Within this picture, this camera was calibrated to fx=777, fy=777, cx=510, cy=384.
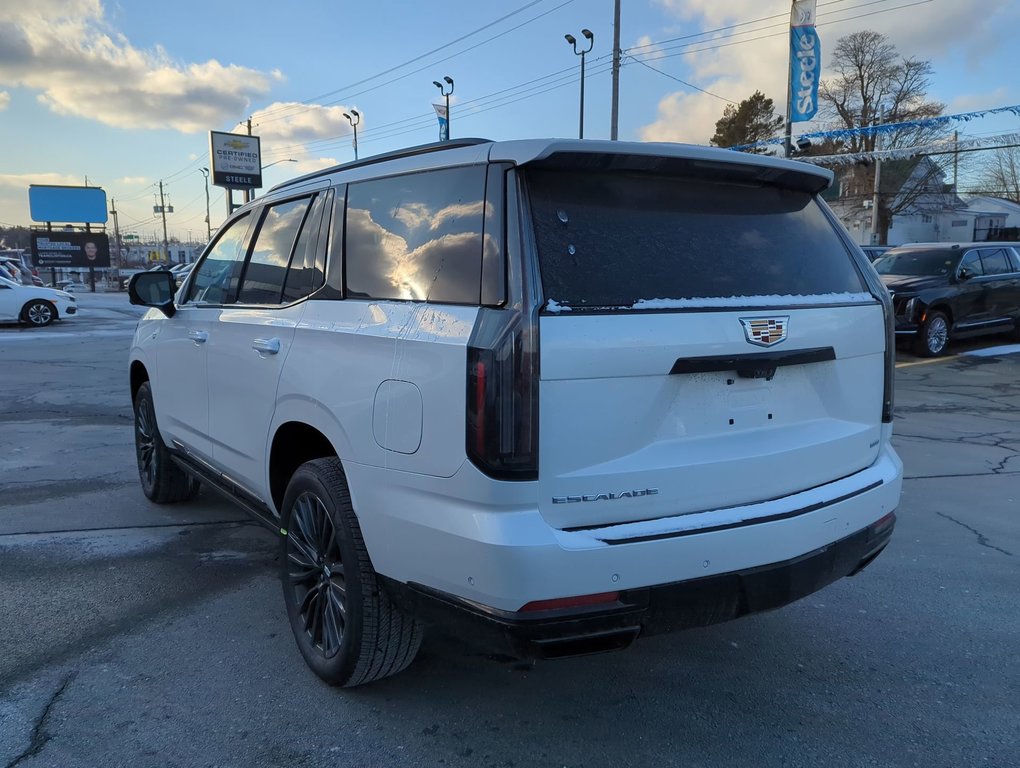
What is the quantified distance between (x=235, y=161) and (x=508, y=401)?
167ft

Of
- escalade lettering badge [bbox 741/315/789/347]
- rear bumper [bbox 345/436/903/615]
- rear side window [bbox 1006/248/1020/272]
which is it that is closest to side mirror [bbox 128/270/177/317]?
rear bumper [bbox 345/436/903/615]

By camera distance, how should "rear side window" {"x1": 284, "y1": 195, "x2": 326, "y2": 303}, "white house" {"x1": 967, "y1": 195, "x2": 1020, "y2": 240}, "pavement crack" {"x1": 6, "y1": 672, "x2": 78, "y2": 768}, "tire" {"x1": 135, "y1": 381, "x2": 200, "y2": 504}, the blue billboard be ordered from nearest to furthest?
1. "pavement crack" {"x1": 6, "y1": 672, "x2": 78, "y2": 768}
2. "rear side window" {"x1": 284, "y1": 195, "x2": 326, "y2": 303}
3. "tire" {"x1": 135, "y1": 381, "x2": 200, "y2": 504}
4. the blue billboard
5. "white house" {"x1": 967, "y1": 195, "x2": 1020, "y2": 240}

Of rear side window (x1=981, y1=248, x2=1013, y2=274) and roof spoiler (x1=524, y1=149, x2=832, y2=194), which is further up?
rear side window (x1=981, y1=248, x2=1013, y2=274)

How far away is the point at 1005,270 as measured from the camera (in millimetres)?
13891

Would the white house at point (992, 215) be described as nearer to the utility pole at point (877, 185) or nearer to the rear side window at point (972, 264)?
the utility pole at point (877, 185)

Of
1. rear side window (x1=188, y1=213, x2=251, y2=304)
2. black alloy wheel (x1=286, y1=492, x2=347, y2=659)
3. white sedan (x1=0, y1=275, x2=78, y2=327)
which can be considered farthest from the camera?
white sedan (x1=0, y1=275, x2=78, y2=327)

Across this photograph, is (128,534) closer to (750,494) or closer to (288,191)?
(288,191)

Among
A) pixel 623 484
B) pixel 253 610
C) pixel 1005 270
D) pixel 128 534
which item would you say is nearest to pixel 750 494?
pixel 623 484

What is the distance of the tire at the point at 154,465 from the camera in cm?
513

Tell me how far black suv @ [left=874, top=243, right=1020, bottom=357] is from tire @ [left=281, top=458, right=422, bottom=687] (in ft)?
39.3

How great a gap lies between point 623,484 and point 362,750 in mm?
1306

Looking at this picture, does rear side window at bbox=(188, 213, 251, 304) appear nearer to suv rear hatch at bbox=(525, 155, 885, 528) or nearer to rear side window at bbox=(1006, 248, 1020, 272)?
suv rear hatch at bbox=(525, 155, 885, 528)

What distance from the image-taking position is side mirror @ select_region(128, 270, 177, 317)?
4574mm

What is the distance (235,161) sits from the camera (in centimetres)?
4812
